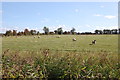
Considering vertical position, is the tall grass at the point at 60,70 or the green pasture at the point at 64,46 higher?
the green pasture at the point at 64,46

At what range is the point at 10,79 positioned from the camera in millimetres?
5941

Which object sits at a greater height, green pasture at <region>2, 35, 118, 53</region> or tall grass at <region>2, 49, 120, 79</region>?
green pasture at <region>2, 35, 118, 53</region>

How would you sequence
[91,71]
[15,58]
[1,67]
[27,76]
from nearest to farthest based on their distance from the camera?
[27,76], [91,71], [1,67], [15,58]

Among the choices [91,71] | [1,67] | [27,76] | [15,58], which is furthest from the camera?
[15,58]

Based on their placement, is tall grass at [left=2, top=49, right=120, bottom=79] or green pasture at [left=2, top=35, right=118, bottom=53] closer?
tall grass at [left=2, top=49, right=120, bottom=79]

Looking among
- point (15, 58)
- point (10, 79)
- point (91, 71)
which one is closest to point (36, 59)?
point (15, 58)

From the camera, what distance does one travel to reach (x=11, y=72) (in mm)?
6113

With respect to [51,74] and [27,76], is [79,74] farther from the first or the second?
[27,76]

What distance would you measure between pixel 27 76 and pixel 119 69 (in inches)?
130

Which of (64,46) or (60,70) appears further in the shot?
(64,46)

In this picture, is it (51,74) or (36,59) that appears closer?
(51,74)

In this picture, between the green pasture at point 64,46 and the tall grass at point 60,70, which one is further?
the green pasture at point 64,46

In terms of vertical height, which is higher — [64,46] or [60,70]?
[64,46]

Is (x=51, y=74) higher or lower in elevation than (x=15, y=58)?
lower
